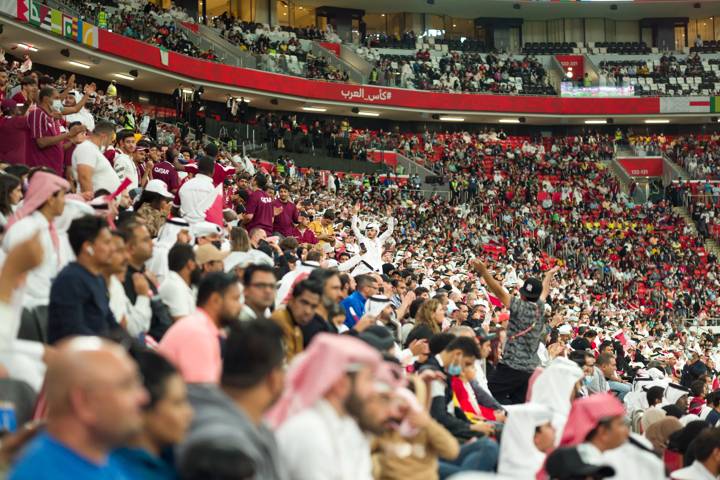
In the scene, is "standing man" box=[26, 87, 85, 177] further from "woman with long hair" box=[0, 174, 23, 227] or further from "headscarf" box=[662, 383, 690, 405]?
"headscarf" box=[662, 383, 690, 405]

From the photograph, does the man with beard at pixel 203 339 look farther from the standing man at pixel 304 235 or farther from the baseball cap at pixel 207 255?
the standing man at pixel 304 235

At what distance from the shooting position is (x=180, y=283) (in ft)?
19.4

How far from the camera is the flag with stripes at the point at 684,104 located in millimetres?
41656

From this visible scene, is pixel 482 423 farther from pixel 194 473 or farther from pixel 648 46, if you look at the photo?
pixel 648 46

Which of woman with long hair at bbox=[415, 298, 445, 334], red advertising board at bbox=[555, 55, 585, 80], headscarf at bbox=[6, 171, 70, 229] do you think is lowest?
woman with long hair at bbox=[415, 298, 445, 334]

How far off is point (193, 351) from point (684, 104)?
1609 inches

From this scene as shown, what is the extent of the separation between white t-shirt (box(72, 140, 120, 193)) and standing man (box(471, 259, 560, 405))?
3423 millimetres

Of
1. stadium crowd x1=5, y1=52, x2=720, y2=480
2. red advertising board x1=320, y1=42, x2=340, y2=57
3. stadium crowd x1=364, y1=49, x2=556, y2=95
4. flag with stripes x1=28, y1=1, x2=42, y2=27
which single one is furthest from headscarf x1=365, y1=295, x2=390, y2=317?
red advertising board x1=320, y1=42, x2=340, y2=57

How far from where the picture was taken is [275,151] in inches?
1267

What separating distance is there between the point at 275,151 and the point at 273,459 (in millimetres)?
29265

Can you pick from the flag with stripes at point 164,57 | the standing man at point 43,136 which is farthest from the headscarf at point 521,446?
the flag with stripes at point 164,57

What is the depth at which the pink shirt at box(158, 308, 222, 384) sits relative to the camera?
13.9 ft

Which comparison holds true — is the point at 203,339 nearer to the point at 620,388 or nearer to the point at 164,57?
the point at 620,388

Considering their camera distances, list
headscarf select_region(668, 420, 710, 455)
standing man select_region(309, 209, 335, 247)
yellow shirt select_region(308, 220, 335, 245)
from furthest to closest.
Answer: yellow shirt select_region(308, 220, 335, 245)
standing man select_region(309, 209, 335, 247)
headscarf select_region(668, 420, 710, 455)
